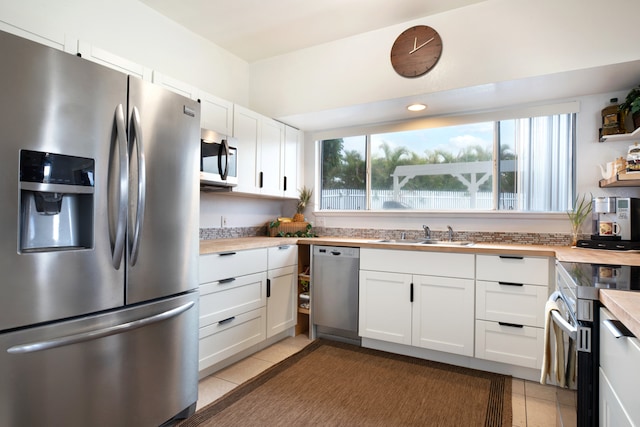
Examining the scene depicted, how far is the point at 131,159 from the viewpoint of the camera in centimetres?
161

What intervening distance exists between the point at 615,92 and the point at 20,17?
403cm

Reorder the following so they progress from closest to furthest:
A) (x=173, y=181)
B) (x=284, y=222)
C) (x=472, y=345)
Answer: (x=173, y=181), (x=472, y=345), (x=284, y=222)

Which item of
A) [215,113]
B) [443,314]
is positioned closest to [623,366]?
[443,314]

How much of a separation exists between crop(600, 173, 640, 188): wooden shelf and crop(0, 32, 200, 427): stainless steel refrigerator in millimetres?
2731

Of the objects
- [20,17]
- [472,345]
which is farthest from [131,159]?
[472,345]

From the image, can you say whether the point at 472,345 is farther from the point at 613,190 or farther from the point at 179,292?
the point at 179,292

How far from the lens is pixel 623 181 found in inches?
91.8

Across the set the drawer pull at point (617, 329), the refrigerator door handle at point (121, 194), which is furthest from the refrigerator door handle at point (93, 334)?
the drawer pull at point (617, 329)

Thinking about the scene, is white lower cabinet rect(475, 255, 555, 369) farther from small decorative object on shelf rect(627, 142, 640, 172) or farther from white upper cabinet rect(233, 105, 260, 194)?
white upper cabinet rect(233, 105, 260, 194)

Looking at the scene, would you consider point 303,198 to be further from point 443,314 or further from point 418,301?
point 443,314

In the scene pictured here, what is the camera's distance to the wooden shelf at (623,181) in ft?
7.35

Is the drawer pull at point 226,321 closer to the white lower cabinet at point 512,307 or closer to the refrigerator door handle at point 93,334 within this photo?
the refrigerator door handle at point 93,334

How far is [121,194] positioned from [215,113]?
145 cm

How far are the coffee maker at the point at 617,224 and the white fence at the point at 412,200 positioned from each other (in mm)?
674
